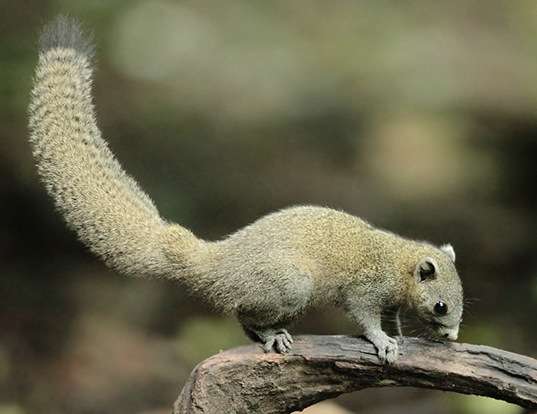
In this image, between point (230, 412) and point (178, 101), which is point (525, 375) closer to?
point (230, 412)

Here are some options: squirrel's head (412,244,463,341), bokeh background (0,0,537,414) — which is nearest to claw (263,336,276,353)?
squirrel's head (412,244,463,341)

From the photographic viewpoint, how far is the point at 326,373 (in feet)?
15.1

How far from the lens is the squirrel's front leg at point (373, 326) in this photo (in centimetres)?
459

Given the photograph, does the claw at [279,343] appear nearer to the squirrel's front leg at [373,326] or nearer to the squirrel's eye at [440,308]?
the squirrel's front leg at [373,326]

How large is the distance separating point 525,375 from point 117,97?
6430 millimetres

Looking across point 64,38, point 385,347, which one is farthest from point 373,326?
point 64,38

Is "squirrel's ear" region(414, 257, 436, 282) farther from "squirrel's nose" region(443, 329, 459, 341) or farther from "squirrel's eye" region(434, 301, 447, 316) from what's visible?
"squirrel's nose" region(443, 329, 459, 341)

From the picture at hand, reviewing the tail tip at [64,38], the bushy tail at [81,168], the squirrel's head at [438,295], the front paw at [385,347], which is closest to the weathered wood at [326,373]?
the front paw at [385,347]

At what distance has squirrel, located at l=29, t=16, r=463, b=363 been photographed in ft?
15.9

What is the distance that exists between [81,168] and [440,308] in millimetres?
2046

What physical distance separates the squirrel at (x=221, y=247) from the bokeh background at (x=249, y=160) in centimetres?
319

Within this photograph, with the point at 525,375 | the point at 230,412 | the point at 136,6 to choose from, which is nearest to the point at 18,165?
the point at 136,6

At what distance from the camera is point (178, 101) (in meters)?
9.91

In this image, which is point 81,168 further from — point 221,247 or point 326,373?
point 326,373
